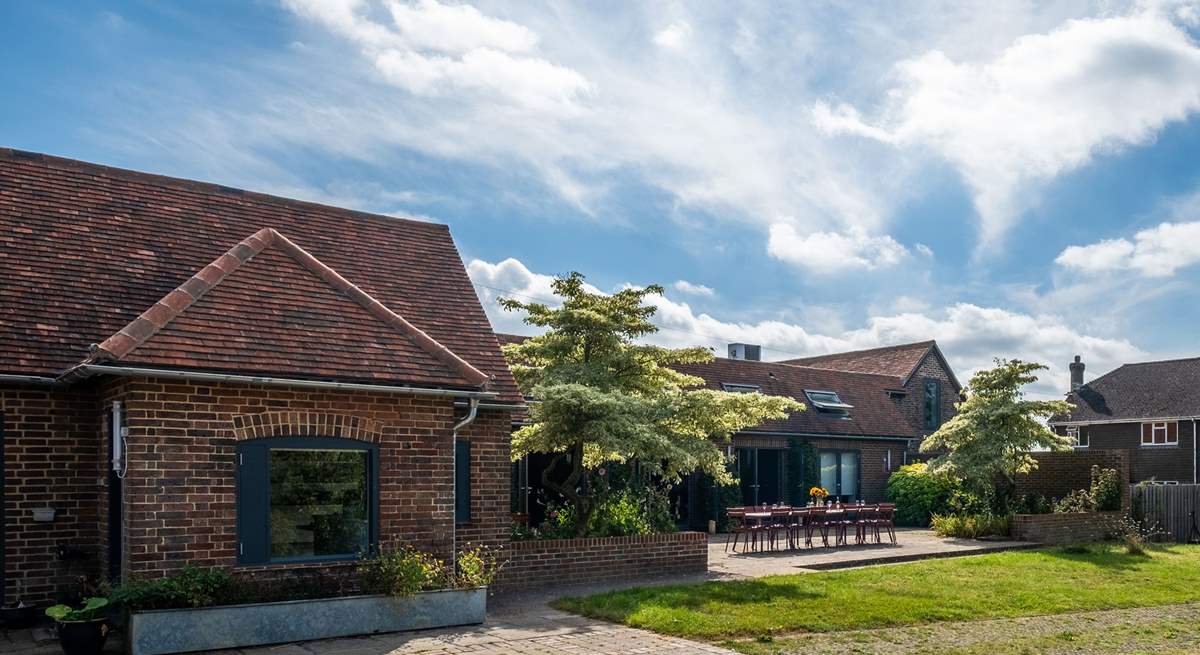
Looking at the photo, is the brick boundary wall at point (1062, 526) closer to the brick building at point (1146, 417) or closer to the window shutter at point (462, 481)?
the window shutter at point (462, 481)

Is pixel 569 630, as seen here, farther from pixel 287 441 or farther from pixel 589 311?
pixel 589 311

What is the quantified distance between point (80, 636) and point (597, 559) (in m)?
7.79

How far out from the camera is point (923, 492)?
27.7 meters

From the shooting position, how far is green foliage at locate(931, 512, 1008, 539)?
2250cm

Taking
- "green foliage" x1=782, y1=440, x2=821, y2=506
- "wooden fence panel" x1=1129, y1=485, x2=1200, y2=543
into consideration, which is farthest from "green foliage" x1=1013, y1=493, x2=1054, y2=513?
"green foliage" x1=782, y1=440, x2=821, y2=506

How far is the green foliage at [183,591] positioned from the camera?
10.2 metres

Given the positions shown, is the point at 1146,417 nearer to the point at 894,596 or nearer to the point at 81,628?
the point at 894,596

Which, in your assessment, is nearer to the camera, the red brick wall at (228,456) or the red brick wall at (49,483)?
the red brick wall at (228,456)

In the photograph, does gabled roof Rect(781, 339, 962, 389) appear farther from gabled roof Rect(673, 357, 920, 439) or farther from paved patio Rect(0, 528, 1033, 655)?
paved patio Rect(0, 528, 1033, 655)

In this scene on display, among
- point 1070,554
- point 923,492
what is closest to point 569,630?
point 1070,554

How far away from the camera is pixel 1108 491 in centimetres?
2388

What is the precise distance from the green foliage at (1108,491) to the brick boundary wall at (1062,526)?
21 centimetres

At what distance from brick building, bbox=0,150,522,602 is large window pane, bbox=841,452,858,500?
1758cm

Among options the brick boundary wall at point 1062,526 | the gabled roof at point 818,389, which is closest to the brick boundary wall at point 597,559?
the brick boundary wall at point 1062,526
